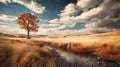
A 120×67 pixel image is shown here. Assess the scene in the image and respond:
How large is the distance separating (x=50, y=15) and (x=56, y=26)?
3.35 meters

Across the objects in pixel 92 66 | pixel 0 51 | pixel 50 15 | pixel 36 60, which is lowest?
pixel 92 66

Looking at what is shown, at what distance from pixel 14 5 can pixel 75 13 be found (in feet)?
28.4

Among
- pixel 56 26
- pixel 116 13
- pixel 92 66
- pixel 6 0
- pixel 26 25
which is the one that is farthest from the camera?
pixel 26 25

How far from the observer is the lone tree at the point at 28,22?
944 inches

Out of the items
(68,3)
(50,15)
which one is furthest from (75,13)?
(50,15)

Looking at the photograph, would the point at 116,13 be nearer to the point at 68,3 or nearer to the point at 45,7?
the point at 68,3

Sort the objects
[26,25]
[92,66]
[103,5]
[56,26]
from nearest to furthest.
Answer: [92,66]
[103,5]
[56,26]
[26,25]

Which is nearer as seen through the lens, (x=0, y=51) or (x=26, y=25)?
(x=0, y=51)

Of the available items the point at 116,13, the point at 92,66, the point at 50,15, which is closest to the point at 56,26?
the point at 50,15

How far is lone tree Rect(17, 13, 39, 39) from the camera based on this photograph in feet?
78.6

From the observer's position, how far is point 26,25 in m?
25.0

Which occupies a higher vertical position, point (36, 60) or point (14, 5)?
point (14, 5)

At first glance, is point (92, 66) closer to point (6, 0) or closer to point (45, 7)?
point (45, 7)

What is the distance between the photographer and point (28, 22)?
81.9ft
